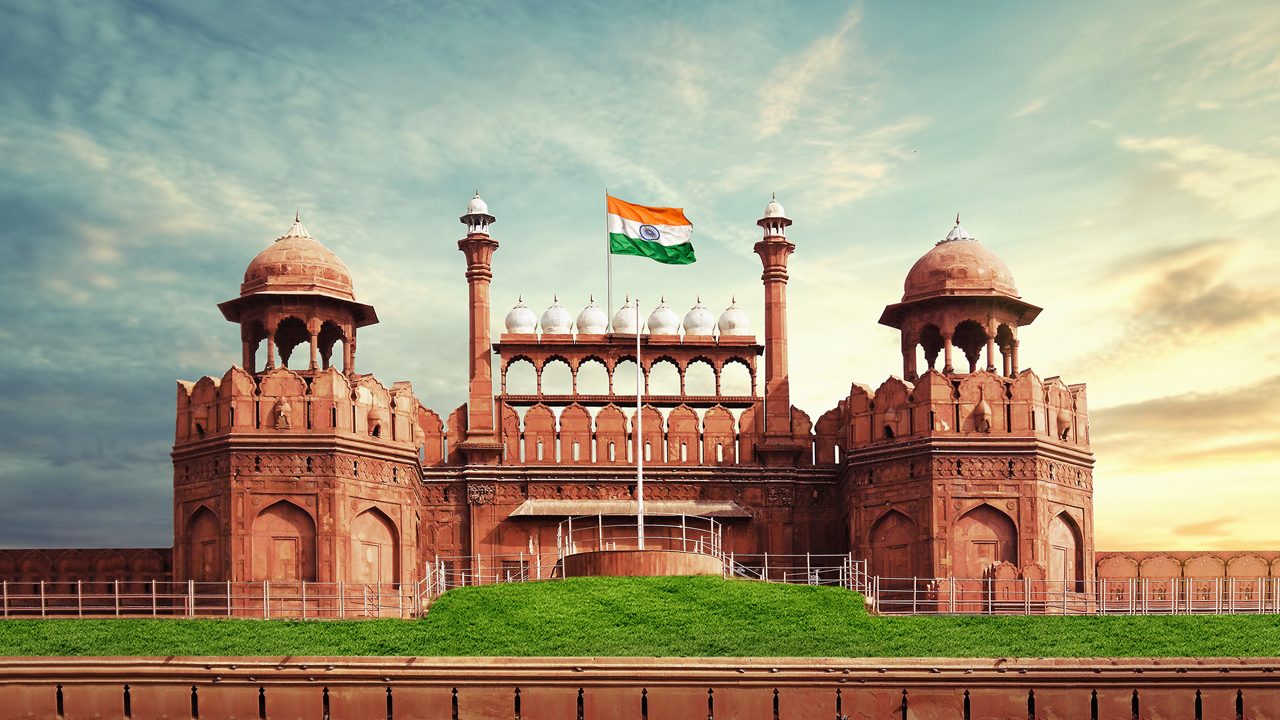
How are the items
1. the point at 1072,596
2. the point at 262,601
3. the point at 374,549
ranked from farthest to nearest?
the point at 1072,596, the point at 374,549, the point at 262,601

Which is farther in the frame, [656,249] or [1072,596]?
[656,249]

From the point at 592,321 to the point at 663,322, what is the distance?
6.71ft

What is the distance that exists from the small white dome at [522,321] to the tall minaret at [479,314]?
37.5 inches

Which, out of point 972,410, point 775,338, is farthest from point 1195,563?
point 775,338

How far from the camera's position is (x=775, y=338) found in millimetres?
50969

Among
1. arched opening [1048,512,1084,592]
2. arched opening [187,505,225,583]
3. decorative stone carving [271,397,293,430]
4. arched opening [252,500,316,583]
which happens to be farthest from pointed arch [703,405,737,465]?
arched opening [187,505,225,583]

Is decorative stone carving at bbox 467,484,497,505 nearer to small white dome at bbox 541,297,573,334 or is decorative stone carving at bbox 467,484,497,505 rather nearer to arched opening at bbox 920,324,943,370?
small white dome at bbox 541,297,573,334

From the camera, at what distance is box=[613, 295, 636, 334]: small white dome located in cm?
5172

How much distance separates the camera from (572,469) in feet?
163

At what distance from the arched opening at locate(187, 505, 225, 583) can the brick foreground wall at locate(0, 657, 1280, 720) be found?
1126 centimetres

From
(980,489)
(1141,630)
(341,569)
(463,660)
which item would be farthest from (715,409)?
(463,660)

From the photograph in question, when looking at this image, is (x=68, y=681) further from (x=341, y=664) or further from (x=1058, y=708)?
(x=1058, y=708)

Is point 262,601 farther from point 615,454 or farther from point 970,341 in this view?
point 970,341

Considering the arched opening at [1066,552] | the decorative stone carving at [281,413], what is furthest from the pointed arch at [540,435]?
the arched opening at [1066,552]
